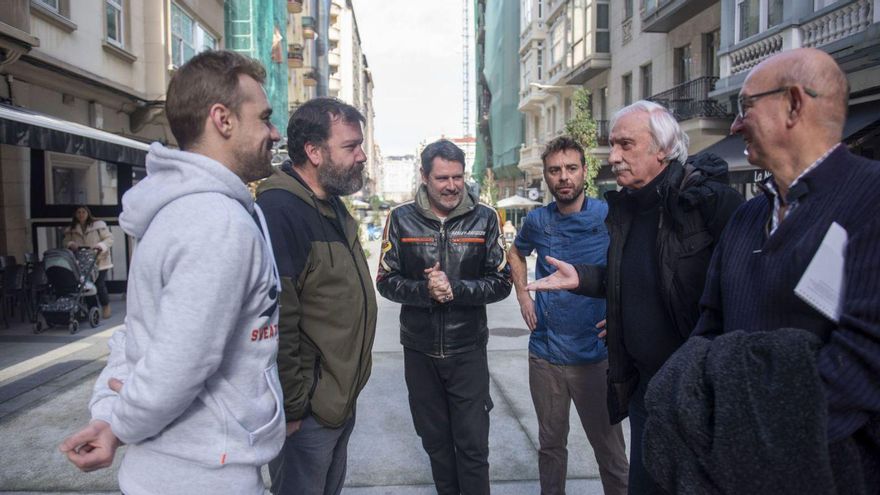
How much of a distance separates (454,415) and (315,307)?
139 cm

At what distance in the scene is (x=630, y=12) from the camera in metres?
23.7

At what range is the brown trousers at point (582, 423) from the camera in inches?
134

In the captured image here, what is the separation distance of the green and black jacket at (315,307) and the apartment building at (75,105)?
5950mm

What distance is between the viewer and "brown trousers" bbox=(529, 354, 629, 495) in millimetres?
3414

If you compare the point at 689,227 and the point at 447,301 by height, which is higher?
the point at 689,227

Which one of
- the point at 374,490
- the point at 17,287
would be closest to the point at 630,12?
the point at 17,287

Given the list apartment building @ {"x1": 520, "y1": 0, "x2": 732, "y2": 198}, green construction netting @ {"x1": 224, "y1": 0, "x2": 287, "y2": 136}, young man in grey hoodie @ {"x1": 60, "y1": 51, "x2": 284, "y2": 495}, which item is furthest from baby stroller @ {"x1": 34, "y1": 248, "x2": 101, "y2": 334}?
apartment building @ {"x1": 520, "y1": 0, "x2": 732, "y2": 198}

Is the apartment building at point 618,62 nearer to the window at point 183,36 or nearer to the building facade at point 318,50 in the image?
the building facade at point 318,50

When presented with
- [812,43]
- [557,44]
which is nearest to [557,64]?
[557,44]

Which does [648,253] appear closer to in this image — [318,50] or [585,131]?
[585,131]

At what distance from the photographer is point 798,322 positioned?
1.53 m

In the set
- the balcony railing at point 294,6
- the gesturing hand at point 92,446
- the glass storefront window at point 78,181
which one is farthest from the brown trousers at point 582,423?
the balcony railing at point 294,6

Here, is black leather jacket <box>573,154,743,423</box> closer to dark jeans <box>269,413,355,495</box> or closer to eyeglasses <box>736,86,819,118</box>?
eyeglasses <box>736,86,819,118</box>

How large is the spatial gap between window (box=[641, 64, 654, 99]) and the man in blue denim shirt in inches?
792
